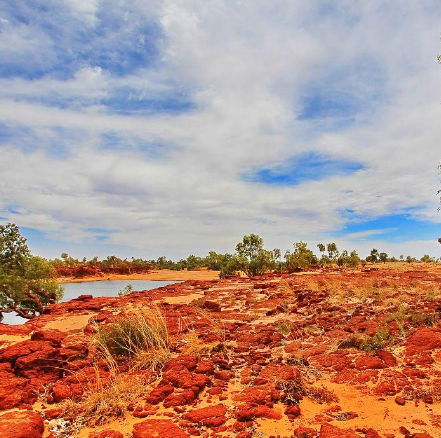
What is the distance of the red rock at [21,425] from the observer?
404cm

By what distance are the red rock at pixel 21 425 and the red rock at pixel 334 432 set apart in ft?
12.0

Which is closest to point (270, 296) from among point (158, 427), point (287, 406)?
point (287, 406)

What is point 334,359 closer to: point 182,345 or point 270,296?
point 182,345

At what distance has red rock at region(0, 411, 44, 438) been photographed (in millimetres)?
4039

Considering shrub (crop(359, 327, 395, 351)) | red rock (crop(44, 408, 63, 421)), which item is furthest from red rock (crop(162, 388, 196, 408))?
shrub (crop(359, 327, 395, 351))

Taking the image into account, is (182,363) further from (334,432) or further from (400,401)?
(400,401)

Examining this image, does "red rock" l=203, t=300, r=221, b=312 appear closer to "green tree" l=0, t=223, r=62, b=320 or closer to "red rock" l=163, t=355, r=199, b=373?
"red rock" l=163, t=355, r=199, b=373

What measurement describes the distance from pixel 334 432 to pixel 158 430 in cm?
222

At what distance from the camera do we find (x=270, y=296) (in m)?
14.3

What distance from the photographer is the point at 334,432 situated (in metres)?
3.89

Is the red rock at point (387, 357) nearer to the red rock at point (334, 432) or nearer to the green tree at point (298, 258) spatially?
the red rock at point (334, 432)

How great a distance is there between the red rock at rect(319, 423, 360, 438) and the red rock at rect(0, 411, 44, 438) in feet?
12.0

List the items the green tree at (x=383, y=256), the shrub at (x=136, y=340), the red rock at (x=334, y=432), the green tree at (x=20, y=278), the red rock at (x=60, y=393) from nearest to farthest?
the red rock at (x=334, y=432) → the red rock at (x=60, y=393) → the shrub at (x=136, y=340) → the green tree at (x=20, y=278) → the green tree at (x=383, y=256)

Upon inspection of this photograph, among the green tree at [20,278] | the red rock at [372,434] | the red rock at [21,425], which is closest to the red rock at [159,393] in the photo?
the red rock at [21,425]
